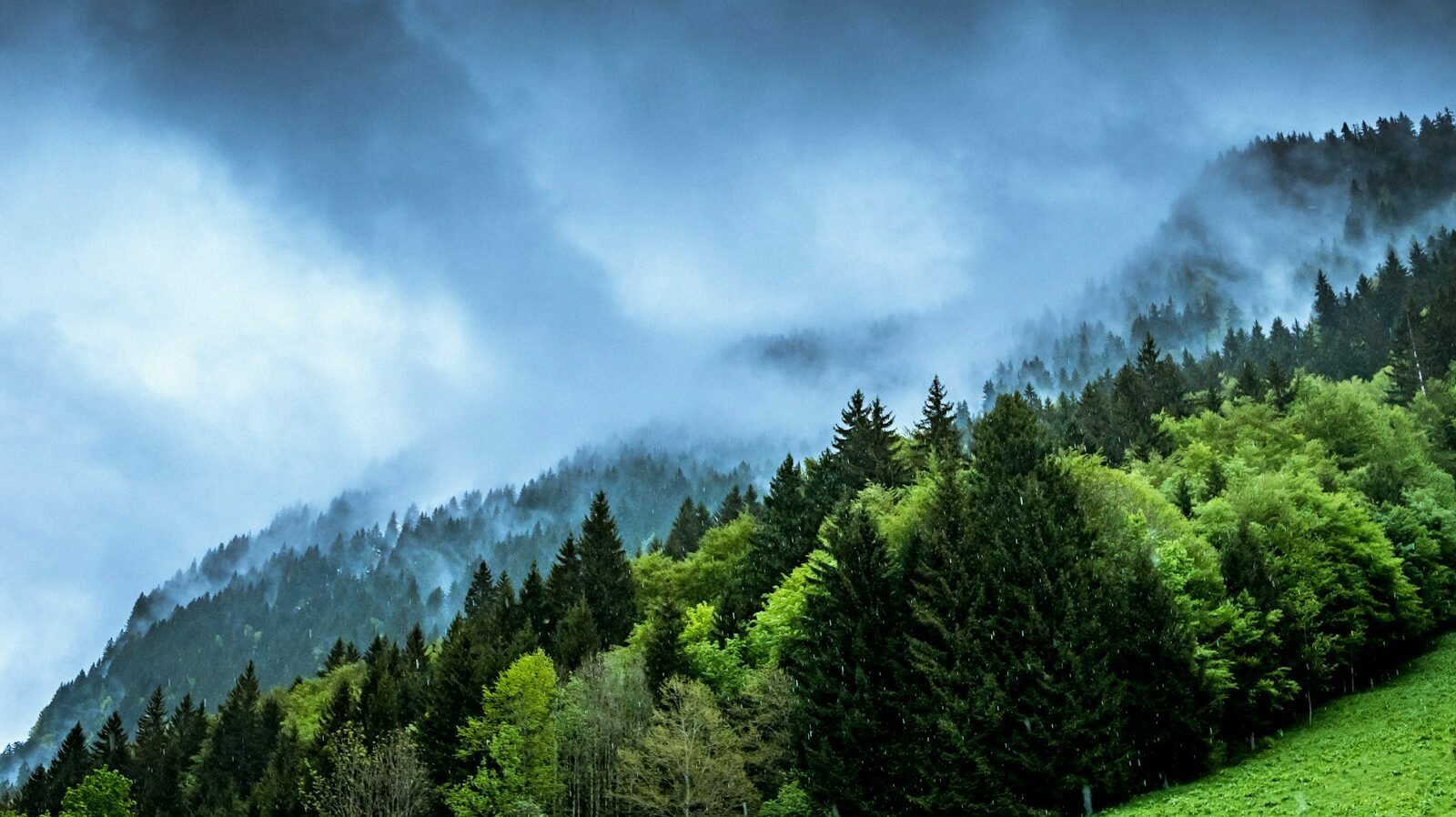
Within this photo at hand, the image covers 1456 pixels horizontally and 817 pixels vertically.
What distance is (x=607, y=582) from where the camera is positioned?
76.5m

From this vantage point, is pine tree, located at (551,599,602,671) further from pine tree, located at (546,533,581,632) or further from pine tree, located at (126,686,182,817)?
pine tree, located at (126,686,182,817)

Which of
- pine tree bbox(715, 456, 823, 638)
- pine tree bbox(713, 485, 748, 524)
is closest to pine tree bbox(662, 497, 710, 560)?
pine tree bbox(713, 485, 748, 524)

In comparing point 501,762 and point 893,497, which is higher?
point 893,497

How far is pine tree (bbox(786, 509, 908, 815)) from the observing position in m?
41.7

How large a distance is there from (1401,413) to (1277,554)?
47413 millimetres

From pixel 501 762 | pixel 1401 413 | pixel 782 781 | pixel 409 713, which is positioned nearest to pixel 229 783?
pixel 409 713

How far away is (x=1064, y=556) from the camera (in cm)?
4206

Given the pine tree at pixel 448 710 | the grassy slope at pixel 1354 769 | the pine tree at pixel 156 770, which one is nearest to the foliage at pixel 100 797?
the pine tree at pixel 156 770

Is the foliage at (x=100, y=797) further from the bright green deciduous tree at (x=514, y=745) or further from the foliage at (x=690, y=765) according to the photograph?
the foliage at (x=690, y=765)

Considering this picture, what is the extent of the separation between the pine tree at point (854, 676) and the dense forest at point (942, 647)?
15 centimetres

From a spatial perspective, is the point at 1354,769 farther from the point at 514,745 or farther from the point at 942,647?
the point at 514,745

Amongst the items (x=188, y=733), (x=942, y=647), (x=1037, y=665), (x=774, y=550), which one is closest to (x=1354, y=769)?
(x=1037, y=665)

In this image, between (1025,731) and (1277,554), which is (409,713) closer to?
(1025,731)

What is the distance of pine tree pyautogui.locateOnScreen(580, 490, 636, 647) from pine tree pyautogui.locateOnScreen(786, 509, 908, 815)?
1130 inches
